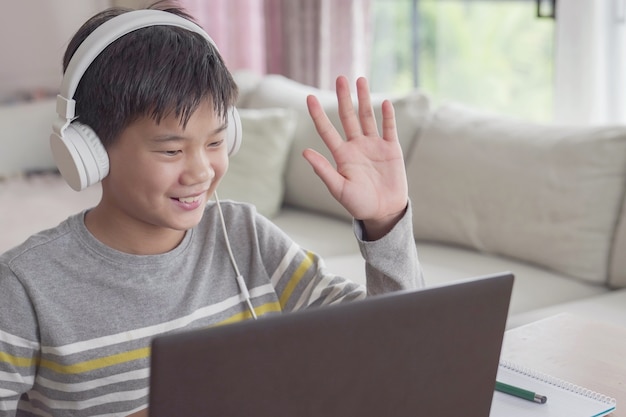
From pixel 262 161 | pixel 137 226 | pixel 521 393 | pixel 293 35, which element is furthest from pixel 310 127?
pixel 521 393

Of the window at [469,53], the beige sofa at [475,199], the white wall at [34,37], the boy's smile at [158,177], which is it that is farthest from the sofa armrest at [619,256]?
the white wall at [34,37]

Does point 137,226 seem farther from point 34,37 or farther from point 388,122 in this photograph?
point 34,37

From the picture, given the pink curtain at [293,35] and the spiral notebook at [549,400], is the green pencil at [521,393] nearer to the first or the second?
the spiral notebook at [549,400]

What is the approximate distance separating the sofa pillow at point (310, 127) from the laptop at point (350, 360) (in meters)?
1.92

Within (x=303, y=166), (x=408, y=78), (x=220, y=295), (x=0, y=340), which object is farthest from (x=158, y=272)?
(x=408, y=78)

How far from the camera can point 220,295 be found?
1.22 m

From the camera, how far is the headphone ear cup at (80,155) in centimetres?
107

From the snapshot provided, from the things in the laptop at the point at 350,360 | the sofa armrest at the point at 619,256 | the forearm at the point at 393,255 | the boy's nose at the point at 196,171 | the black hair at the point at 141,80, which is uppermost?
the black hair at the point at 141,80

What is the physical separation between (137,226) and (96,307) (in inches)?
4.5

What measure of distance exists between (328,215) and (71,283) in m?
1.85

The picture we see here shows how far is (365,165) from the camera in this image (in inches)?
43.5

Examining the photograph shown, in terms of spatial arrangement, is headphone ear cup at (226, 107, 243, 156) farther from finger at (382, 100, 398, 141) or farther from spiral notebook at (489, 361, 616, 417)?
spiral notebook at (489, 361, 616, 417)

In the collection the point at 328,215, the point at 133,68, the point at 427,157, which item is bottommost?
the point at 328,215

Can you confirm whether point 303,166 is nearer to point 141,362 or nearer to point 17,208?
point 17,208
